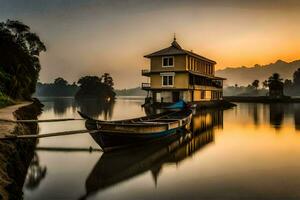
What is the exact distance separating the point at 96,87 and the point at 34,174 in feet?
347

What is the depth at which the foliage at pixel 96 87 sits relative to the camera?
4552 inches

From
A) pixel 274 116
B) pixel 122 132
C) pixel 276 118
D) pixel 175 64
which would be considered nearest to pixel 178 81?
pixel 175 64

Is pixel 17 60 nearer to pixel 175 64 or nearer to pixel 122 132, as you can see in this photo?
pixel 175 64

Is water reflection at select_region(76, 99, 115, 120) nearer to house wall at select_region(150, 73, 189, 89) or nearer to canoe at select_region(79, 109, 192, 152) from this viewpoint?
house wall at select_region(150, 73, 189, 89)

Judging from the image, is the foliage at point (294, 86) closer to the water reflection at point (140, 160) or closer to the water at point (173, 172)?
the water at point (173, 172)

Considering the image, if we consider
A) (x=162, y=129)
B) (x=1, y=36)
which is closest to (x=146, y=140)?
(x=162, y=129)

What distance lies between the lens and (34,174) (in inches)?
457

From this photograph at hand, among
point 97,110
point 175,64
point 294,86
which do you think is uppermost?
point 294,86

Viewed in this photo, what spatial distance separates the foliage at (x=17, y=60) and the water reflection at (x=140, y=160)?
16.6 m

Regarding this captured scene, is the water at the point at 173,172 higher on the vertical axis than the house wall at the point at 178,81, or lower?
lower

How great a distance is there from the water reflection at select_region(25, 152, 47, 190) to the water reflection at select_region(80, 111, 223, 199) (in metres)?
1.75

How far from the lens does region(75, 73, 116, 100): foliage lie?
116 meters

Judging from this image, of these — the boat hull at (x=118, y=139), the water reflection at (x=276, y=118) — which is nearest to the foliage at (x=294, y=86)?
the water reflection at (x=276, y=118)

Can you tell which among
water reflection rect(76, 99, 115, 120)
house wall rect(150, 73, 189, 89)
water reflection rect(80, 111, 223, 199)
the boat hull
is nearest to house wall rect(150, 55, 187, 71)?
house wall rect(150, 73, 189, 89)
